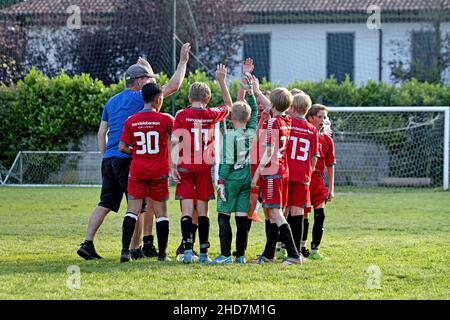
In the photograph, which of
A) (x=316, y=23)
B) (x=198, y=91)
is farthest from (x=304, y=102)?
(x=316, y=23)

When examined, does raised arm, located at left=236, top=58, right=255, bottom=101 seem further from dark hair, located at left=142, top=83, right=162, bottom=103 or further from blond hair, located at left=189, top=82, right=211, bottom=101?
dark hair, located at left=142, top=83, right=162, bottom=103

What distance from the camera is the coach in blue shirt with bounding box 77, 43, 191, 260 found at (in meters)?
9.13

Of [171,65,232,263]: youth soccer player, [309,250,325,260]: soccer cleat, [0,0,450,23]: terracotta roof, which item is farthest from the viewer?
[0,0,450,23]: terracotta roof

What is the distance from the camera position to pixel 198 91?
880 cm

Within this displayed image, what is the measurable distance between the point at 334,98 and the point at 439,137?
282 cm

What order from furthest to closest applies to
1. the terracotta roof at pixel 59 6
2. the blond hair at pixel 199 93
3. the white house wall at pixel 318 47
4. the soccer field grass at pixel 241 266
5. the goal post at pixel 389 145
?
the white house wall at pixel 318 47, the terracotta roof at pixel 59 6, the goal post at pixel 389 145, the blond hair at pixel 199 93, the soccer field grass at pixel 241 266

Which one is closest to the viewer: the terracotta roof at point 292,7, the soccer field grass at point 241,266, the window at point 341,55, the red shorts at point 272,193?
the soccer field grass at point 241,266

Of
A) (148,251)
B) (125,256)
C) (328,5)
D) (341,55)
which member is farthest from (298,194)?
(328,5)

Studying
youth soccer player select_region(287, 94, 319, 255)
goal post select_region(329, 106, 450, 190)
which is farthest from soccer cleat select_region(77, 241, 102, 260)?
goal post select_region(329, 106, 450, 190)

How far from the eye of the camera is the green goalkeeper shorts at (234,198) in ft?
28.6

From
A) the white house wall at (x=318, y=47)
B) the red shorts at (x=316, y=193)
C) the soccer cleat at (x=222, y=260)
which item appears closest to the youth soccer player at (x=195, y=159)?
the soccer cleat at (x=222, y=260)

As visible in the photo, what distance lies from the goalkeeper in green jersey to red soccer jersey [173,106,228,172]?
192mm

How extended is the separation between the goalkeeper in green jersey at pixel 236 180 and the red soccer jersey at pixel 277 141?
0.22 m

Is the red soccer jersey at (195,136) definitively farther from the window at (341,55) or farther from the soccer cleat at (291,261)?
the window at (341,55)
